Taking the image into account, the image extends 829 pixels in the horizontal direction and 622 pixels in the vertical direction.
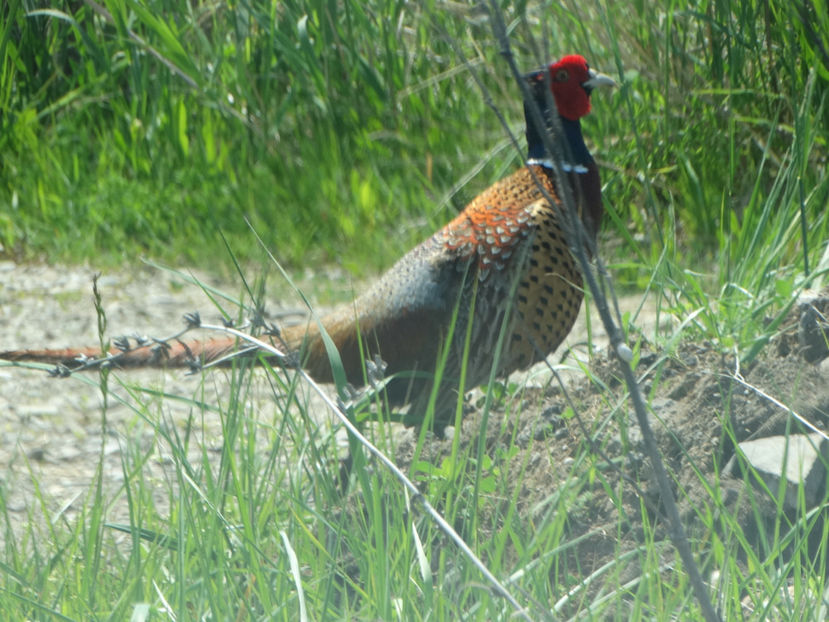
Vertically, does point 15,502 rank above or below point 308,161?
below

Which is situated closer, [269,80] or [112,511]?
[112,511]

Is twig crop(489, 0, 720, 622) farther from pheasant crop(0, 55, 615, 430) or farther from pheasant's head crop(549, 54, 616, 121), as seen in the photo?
pheasant's head crop(549, 54, 616, 121)

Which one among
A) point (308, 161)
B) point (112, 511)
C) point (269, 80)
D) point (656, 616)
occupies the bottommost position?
point (656, 616)

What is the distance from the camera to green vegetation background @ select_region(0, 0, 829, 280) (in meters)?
3.55

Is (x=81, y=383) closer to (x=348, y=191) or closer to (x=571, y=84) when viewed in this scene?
(x=348, y=191)

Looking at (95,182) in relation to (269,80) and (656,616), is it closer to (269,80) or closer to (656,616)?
(269,80)

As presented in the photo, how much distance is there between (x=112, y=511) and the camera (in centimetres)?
232

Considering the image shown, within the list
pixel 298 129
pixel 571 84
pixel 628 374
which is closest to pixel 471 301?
pixel 571 84

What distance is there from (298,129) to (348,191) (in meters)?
0.40

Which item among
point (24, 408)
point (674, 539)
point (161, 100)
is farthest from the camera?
point (161, 100)

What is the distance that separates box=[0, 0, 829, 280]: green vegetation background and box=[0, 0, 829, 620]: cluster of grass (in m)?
0.01

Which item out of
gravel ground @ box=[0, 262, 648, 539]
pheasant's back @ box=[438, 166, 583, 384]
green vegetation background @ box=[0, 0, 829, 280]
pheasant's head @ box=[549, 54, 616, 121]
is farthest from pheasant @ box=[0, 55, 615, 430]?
green vegetation background @ box=[0, 0, 829, 280]

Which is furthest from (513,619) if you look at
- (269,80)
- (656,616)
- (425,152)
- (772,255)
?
(269,80)

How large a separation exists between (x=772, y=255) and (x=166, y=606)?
5.41 feet
